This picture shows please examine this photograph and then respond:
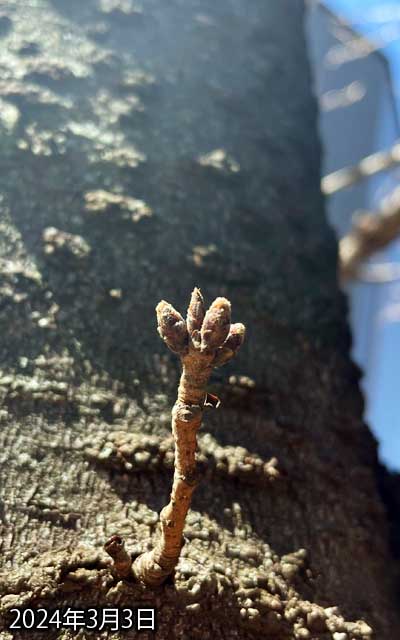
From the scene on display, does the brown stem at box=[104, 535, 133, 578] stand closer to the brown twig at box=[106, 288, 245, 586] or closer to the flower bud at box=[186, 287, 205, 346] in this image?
the brown twig at box=[106, 288, 245, 586]

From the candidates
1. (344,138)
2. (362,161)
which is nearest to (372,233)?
(362,161)

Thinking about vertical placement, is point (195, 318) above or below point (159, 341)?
below

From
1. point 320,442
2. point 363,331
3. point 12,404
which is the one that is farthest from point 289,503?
point 363,331

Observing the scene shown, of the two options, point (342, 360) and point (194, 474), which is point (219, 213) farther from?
point (194, 474)

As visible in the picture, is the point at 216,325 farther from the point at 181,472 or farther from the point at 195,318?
the point at 181,472

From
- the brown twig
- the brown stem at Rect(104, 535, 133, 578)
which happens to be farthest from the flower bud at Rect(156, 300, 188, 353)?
the brown stem at Rect(104, 535, 133, 578)

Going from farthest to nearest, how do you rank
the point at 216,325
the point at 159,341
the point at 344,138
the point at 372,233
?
the point at 344,138 → the point at 372,233 → the point at 159,341 → the point at 216,325

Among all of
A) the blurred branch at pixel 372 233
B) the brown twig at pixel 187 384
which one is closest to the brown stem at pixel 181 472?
the brown twig at pixel 187 384
